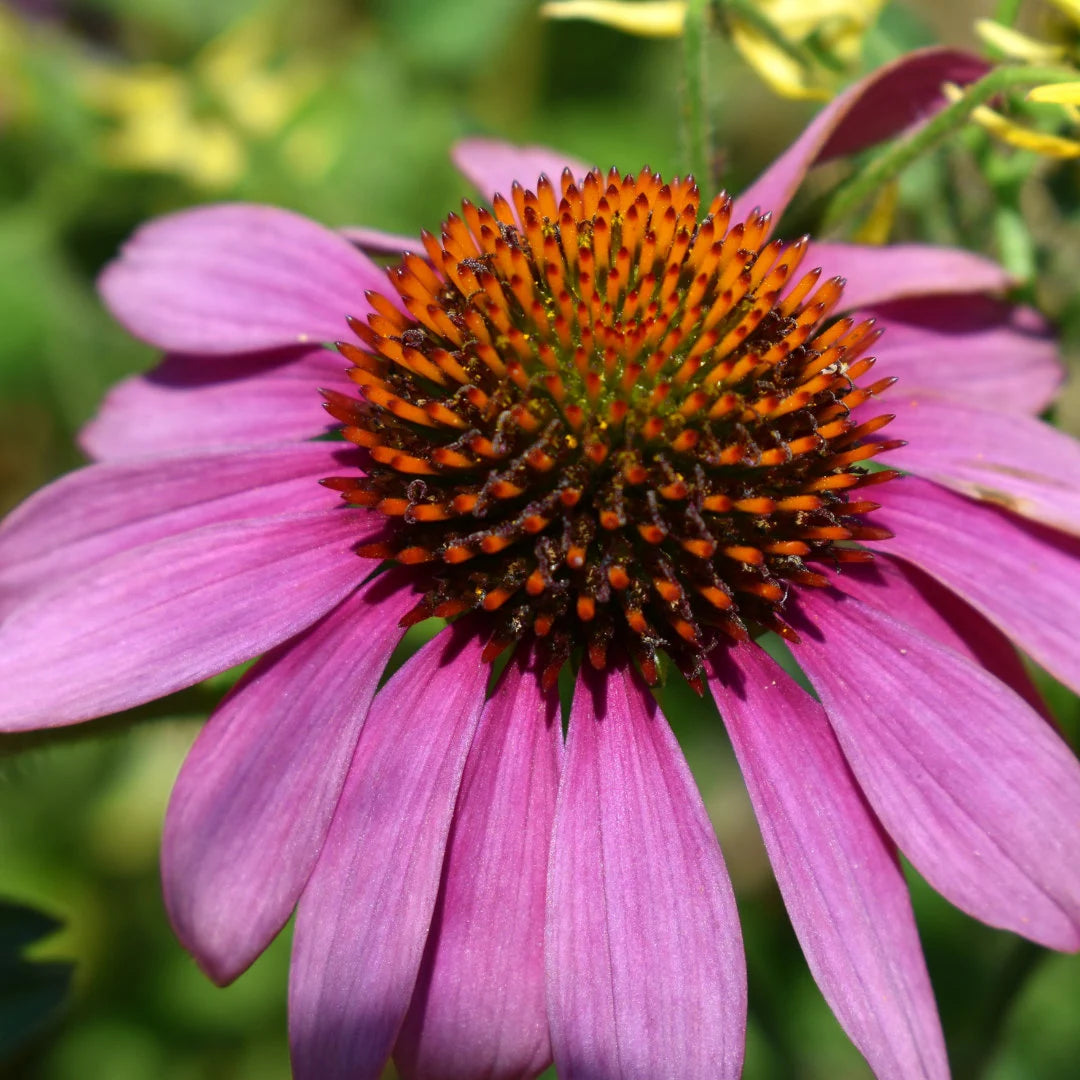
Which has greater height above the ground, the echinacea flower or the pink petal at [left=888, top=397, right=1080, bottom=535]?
the pink petal at [left=888, top=397, right=1080, bottom=535]

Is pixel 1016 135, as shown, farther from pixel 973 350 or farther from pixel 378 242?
pixel 378 242

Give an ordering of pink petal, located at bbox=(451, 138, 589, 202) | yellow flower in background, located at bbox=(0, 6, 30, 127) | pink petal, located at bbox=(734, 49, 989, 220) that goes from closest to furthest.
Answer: pink petal, located at bbox=(734, 49, 989, 220), pink petal, located at bbox=(451, 138, 589, 202), yellow flower in background, located at bbox=(0, 6, 30, 127)

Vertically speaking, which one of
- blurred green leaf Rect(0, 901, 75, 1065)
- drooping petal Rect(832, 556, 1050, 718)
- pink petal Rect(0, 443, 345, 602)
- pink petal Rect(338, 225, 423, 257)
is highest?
pink petal Rect(338, 225, 423, 257)

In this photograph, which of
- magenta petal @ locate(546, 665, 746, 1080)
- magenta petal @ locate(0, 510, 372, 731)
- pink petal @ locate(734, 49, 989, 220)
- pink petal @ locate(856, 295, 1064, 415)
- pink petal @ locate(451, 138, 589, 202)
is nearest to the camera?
magenta petal @ locate(546, 665, 746, 1080)

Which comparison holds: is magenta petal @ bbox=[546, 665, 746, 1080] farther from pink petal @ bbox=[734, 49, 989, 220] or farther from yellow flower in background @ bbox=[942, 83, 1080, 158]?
yellow flower in background @ bbox=[942, 83, 1080, 158]

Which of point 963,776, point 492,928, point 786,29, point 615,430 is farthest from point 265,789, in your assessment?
point 786,29

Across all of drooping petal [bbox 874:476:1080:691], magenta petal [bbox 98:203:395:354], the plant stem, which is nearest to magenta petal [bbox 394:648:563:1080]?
drooping petal [bbox 874:476:1080:691]

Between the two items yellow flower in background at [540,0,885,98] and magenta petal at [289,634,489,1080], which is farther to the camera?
yellow flower in background at [540,0,885,98]

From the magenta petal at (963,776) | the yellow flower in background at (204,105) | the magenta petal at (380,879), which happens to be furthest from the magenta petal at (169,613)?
the yellow flower in background at (204,105)
